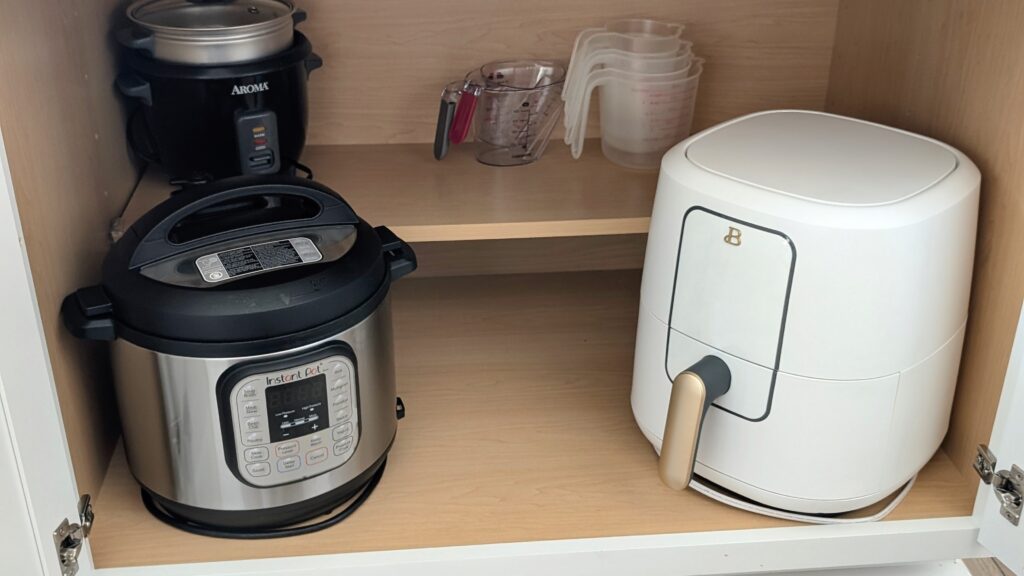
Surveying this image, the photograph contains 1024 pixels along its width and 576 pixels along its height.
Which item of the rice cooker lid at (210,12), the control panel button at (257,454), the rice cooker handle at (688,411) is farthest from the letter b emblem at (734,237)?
the rice cooker lid at (210,12)

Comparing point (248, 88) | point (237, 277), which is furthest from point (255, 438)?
point (248, 88)

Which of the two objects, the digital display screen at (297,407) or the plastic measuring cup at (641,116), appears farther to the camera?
the plastic measuring cup at (641,116)

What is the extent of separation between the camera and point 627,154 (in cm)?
121

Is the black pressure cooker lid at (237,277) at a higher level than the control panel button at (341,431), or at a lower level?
higher

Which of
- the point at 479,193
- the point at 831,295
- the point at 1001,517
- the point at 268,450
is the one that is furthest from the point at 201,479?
the point at 1001,517

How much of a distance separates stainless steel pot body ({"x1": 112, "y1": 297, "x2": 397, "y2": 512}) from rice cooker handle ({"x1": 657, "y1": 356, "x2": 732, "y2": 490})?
0.27 m

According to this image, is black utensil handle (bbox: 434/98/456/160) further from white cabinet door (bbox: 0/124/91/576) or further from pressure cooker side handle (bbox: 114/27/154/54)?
white cabinet door (bbox: 0/124/91/576)

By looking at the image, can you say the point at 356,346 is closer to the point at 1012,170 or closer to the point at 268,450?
the point at 268,450

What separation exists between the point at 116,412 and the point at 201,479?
0.21 m

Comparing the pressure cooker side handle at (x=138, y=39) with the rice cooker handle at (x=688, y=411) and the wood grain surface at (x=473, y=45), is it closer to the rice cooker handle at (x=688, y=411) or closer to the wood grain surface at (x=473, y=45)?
the wood grain surface at (x=473, y=45)

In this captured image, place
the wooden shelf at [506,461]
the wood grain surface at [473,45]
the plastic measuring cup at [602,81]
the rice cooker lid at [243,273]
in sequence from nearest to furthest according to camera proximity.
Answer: the rice cooker lid at [243,273]
the wooden shelf at [506,461]
the plastic measuring cup at [602,81]
the wood grain surface at [473,45]

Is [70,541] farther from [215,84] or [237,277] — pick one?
[215,84]

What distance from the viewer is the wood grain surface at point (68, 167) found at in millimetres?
816

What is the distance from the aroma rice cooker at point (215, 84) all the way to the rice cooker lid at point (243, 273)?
15cm
